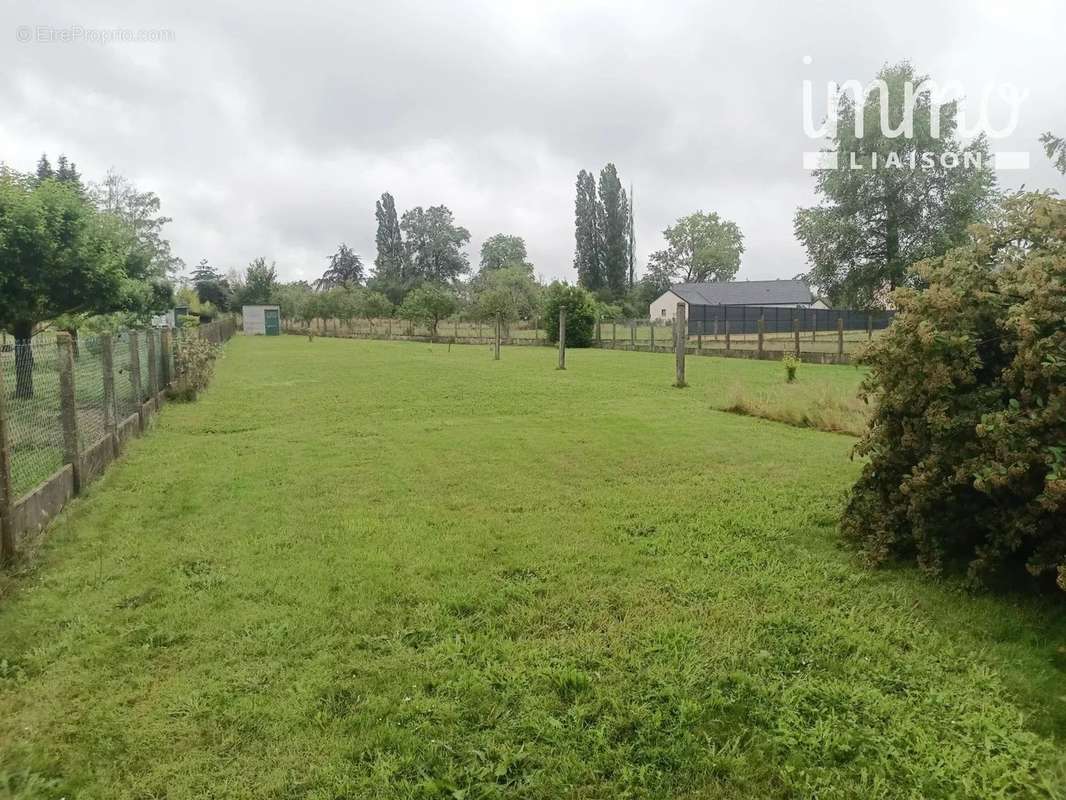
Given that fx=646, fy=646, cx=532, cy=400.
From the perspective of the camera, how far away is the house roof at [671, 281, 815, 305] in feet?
177

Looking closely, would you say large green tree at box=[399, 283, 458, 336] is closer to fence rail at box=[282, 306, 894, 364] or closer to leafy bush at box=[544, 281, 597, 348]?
fence rail at box=[282, 306, 894, 364]

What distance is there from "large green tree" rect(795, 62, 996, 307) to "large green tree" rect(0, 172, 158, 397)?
25.2 meters

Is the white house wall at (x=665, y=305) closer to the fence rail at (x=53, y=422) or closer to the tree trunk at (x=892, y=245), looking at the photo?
the tree trunk at (x=892, y=245)

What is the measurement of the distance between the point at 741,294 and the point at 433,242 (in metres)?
39.5

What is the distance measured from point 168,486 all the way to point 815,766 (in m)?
5.53

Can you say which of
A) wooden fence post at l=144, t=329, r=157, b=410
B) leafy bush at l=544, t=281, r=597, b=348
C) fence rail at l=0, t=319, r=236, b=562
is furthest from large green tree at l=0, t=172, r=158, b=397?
leafy bush at l=544, t=281, r=597, b=348

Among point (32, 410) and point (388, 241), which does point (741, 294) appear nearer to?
point (388, 241)

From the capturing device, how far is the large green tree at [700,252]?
2904 inches

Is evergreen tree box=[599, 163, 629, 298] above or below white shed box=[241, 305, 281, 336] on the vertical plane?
above

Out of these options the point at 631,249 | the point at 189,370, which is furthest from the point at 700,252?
the point at 189,370

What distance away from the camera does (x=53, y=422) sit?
519 cm

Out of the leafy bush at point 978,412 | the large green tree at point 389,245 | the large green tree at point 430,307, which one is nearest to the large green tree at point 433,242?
the large green tree at point 389,245

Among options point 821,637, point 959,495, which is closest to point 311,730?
point 821,637

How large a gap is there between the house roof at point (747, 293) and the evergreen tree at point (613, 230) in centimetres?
567
